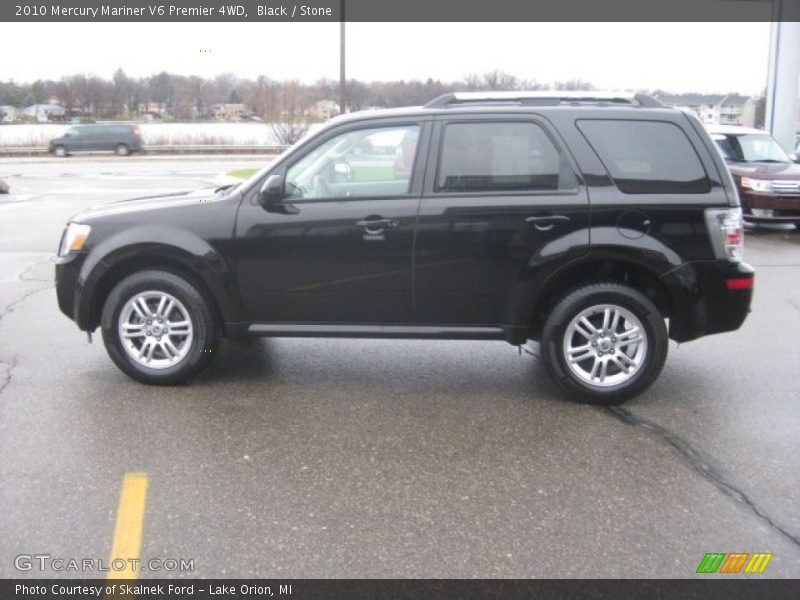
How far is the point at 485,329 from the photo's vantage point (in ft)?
16.8

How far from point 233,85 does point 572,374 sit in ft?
118

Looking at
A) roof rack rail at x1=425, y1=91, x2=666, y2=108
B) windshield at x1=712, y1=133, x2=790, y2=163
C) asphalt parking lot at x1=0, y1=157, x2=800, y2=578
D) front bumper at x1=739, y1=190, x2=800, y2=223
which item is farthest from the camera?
windshield at x1=712, y1=133, x2=790, y2=163

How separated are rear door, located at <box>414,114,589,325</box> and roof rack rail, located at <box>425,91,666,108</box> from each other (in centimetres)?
25

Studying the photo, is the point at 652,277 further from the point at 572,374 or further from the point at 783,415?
the point at 783,415

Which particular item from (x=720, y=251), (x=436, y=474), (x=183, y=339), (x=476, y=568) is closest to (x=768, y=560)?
(x=476, y=568)

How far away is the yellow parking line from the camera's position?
124 inches

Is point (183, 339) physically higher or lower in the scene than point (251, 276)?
lower

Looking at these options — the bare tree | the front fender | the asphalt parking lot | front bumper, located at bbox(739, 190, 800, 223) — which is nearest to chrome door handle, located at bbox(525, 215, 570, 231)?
the asphalt parking lot

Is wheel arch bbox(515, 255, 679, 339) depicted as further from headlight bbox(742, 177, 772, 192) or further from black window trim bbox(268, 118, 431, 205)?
headlight bbox(742, 177, 772, 192)

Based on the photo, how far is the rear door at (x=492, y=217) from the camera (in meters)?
4.93

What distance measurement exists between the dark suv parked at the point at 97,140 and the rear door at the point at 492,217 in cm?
3832

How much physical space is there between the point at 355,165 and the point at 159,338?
1795 millimetres

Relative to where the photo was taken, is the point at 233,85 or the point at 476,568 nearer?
the point at 476,568

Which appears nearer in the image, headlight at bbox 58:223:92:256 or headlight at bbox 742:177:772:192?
headlight at bbox 58:223:92:256
